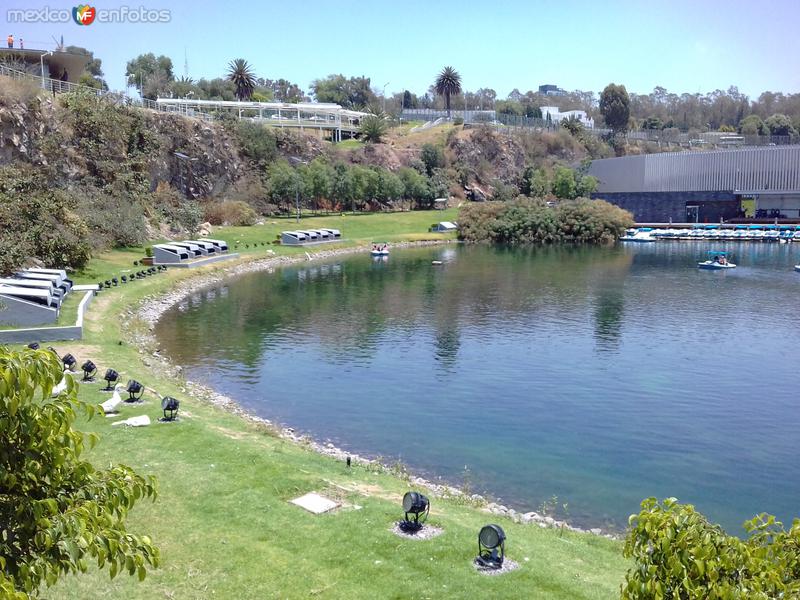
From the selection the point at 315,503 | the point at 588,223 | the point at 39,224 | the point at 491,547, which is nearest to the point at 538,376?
the point at 315,503

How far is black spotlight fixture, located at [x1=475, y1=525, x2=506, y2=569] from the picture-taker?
44.5ft

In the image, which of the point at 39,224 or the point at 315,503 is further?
the point at 39,224

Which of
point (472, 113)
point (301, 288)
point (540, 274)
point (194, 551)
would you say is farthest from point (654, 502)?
point (472, 113)

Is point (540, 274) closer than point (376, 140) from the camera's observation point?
Yes

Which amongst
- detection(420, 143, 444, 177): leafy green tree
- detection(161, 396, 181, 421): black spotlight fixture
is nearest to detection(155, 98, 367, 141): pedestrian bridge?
detection(420, 143, 444, 177): leafy green tree

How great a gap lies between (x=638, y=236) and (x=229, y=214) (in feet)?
195

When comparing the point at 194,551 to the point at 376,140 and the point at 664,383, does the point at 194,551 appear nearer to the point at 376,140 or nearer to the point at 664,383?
the point at 664,383

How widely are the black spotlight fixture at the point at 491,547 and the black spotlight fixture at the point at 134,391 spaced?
15.2 m

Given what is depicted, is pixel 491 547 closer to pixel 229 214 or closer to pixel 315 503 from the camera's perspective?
pixel 315 503

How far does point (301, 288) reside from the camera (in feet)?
201

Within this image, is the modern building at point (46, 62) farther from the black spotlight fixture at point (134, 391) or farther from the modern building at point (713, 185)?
the modern building at point (713, 185)

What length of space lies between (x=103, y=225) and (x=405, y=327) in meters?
34.2

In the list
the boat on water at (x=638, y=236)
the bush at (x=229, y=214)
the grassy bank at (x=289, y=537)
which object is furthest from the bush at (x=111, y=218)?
the boat on water at (x=638, y=236)

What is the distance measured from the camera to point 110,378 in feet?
82.9
